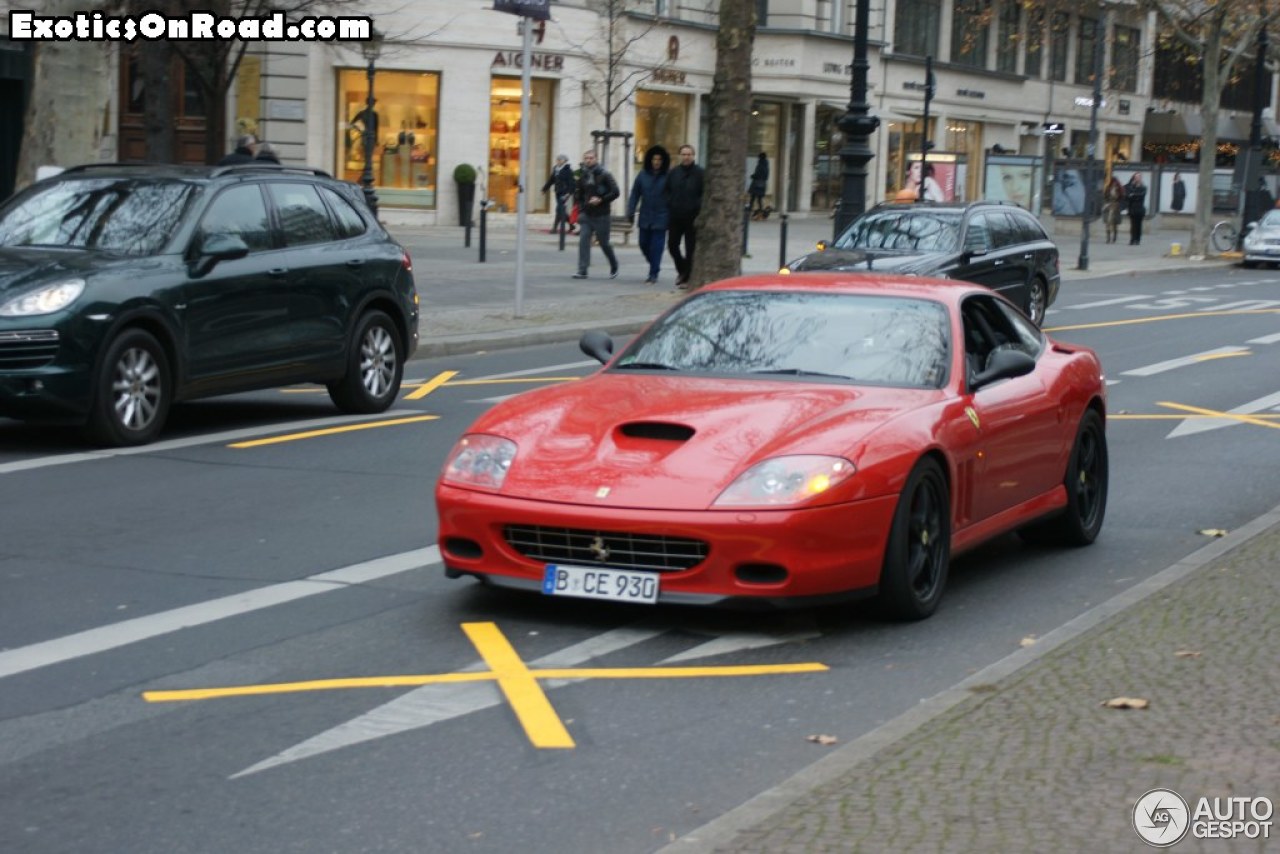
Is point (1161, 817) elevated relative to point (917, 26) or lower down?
lower down

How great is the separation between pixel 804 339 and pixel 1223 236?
43750mm

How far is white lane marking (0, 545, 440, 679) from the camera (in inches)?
282

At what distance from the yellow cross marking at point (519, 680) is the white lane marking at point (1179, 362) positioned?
13.2 metres

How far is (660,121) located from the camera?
55.1 m

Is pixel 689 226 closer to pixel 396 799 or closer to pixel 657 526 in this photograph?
pixel 657 526

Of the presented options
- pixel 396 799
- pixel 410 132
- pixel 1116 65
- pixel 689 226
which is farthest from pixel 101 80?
pixel 1116 65

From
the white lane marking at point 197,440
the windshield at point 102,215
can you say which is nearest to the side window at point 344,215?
the white lane marking at point 197,440

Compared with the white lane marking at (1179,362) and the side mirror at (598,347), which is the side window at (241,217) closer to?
the side mirror at (598,347)

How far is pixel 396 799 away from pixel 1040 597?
413cm

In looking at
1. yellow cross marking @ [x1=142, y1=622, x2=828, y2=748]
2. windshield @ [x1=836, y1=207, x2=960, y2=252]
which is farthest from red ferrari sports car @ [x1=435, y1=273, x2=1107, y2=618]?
windshield @ [x1=836, y1=207, x2=960, y2=252]

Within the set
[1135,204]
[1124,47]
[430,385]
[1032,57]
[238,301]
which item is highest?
[1124,47]

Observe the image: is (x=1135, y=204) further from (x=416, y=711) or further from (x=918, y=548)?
(x=416, y=711)

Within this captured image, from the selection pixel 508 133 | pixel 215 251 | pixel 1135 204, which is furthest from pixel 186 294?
pixel 1135 204

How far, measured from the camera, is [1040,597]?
8.80 m
